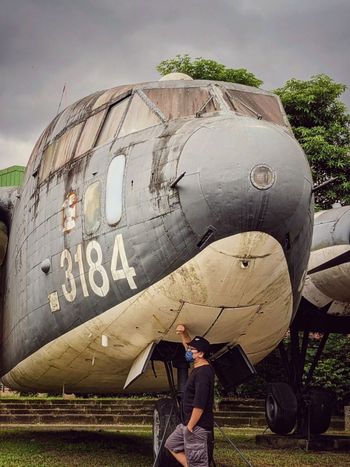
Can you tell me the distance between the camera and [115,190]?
6.70 metres

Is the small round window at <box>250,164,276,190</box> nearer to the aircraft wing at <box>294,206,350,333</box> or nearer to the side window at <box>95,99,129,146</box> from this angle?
the side window at <box>95,99,129,146</box>

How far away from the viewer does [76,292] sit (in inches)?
280

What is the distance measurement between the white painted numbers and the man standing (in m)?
0.97

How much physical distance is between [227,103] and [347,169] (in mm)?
18847

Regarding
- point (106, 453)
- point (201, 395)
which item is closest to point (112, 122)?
point (201, 395)

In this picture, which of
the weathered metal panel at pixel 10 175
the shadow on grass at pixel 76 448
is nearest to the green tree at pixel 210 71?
the weathered metal panel at pixel 10 175

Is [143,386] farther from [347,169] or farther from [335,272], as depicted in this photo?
[347,169]

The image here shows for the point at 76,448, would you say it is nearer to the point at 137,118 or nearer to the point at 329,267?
the point at 329,267

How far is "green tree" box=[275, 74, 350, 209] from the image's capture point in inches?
973

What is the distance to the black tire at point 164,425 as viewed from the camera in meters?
6.94

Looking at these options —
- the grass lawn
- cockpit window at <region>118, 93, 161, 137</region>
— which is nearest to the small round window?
cockpit window at <region>118, 93, 161, 137</region>

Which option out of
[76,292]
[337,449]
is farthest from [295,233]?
[337,449]

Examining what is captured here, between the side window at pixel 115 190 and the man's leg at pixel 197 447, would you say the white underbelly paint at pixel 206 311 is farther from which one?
the man's leg at pixel 197 447

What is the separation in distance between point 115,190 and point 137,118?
3.44 ft
